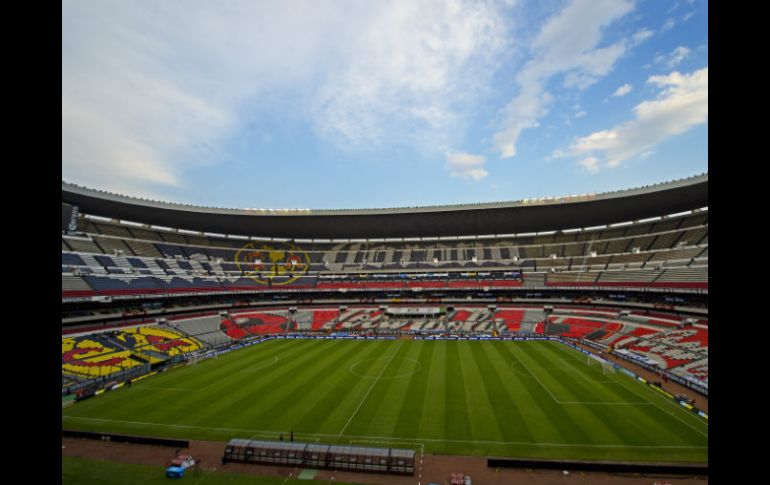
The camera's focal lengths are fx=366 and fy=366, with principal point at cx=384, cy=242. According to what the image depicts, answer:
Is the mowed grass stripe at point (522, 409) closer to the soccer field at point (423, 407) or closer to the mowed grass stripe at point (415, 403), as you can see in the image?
the soccer field at point (423, 407)

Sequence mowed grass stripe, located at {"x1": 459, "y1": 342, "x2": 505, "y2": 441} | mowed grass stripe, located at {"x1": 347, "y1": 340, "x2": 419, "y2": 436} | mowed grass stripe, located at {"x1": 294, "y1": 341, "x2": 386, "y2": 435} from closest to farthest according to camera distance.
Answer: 1. mowed grass stripe, located at {"x1": 459, "y1": 342, "x2": 505, "y2": 441}
2. mowed grass stripe, located at {"x1": 347, "y1": 340, "x2": 419, "y2": 436}
3. mowed grass stripe, located at {"x1": 294, "y1": 341, "x2": 386, "y2": 435}

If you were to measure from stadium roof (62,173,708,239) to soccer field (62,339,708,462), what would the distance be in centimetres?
2734

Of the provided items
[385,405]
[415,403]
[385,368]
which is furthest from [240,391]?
[415,403]

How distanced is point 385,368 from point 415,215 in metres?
35.6

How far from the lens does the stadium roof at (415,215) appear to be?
5066 centimetres

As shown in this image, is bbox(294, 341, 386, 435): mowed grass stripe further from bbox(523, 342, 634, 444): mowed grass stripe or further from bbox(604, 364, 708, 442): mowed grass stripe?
bbox(604, 364, 708, 442): mowed grass stripe

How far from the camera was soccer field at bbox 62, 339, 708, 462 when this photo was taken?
793 inches

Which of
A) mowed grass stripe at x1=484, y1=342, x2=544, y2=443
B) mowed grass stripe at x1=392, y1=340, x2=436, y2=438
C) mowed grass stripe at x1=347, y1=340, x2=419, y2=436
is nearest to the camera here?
mowed grass stripe at x1=484, y1=342, x2=544, y2=443

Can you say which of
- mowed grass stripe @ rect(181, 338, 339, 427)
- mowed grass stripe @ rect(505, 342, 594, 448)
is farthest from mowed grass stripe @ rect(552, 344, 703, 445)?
mowed grass stripe @ rect(181, 338, 339, 427)

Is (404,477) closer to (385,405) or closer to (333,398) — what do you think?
(385,405)

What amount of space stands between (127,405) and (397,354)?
2376 cm
